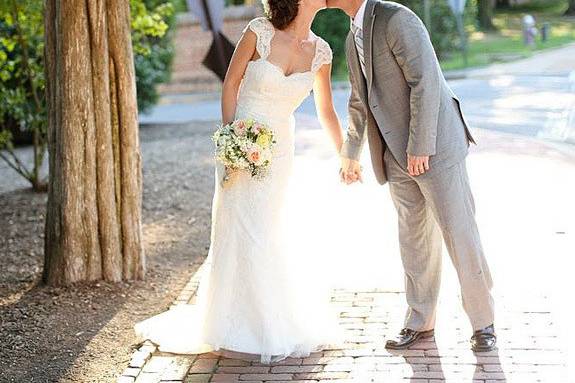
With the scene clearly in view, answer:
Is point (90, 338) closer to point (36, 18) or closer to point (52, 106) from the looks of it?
point (52, 106)

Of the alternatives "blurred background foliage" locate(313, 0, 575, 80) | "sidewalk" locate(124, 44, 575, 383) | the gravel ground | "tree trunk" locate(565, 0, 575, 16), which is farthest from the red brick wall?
"tree trunk" locate(565, 0, 575, 16)

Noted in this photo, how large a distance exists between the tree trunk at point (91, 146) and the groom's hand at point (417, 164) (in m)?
2.66

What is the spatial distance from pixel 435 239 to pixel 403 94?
86 cm

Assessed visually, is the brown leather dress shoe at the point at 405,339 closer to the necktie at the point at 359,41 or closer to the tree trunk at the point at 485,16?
the necktie at the point at 359,41

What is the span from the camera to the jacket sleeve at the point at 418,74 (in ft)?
17.1

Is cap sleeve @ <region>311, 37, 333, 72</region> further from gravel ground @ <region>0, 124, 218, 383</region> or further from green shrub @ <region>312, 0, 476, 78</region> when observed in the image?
green shrub @ <region>312, 0, 476, 78</region>

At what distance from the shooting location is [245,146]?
5.55 meters

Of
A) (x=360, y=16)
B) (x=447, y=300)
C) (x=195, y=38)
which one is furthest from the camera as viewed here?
(x=195, y=38)

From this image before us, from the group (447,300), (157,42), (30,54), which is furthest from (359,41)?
(157,42)

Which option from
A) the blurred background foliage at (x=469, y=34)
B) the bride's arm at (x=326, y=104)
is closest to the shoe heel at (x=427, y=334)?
the bride's arm at (x=326, y=104)

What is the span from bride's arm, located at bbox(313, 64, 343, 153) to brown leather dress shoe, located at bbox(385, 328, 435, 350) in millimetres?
1157

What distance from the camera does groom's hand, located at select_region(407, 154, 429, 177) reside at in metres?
5.28

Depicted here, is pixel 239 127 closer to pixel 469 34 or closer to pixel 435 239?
pixel 435 239

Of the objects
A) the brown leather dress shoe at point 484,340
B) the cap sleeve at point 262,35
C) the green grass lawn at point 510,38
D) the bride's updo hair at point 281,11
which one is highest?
the bride's updo hair at point 281,11
